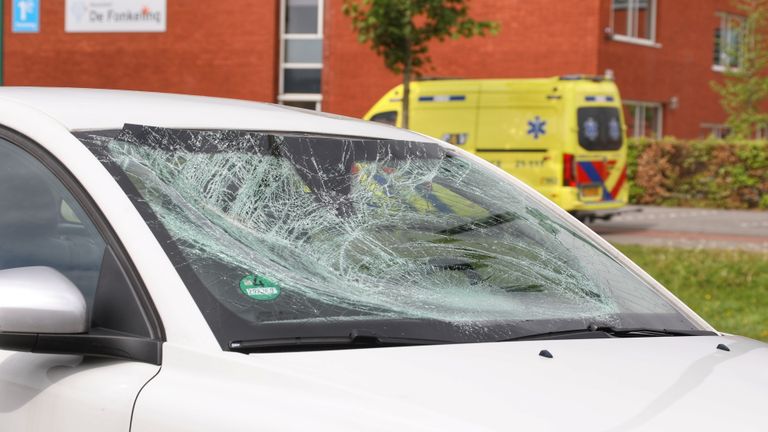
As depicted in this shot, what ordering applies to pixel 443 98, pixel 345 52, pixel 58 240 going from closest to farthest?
pixel 58 240 → pixel 443 98 → pixel 345 52

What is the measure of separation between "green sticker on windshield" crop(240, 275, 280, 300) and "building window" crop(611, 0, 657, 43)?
82.5ft

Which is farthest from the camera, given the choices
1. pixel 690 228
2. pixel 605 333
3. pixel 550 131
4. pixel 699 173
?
pixel 699 173

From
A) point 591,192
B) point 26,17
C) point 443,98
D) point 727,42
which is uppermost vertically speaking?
point 26,17

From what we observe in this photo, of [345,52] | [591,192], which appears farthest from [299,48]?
[591,192]

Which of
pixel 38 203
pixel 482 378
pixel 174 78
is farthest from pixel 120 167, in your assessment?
pixel 174 78

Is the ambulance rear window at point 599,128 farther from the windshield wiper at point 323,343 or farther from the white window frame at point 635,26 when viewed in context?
the windshield wiper at point 323,343

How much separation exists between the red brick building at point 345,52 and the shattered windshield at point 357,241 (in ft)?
75.9

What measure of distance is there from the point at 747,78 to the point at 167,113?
29.5m

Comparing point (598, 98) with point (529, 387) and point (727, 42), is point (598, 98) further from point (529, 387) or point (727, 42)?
point (529, 387)

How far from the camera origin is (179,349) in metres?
2.17

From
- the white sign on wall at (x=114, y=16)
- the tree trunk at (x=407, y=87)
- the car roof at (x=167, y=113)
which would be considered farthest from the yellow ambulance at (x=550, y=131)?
the car roof at (x=167, y=113)

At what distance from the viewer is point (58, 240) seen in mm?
2742

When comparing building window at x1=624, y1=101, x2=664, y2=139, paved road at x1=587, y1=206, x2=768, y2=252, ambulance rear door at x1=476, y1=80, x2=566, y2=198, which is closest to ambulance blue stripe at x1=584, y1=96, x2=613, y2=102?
ambulance rear door at x1=476, y1=80, x2=566, y2=198

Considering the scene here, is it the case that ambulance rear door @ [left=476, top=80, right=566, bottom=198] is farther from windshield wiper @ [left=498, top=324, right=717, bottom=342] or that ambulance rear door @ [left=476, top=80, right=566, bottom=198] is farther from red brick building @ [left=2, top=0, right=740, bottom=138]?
windshield wiper @ [left=498, top=324, right=717, bottom=342]
